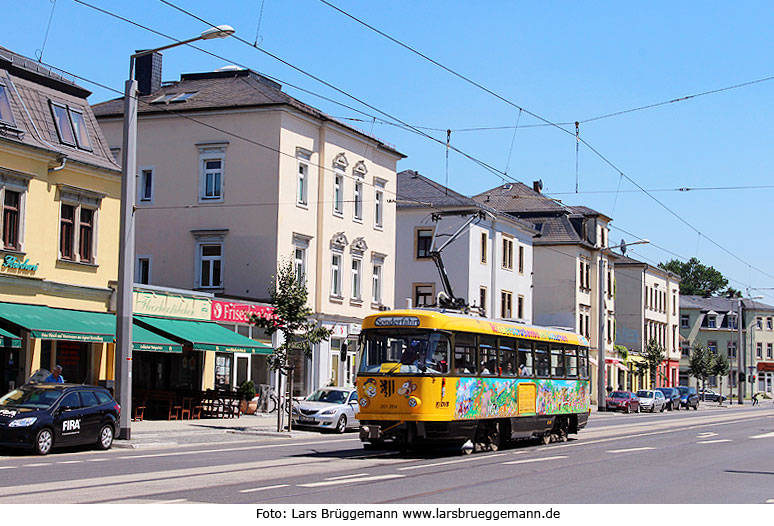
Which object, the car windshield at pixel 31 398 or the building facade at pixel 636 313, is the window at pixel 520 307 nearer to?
the building facade at pixel 636 313

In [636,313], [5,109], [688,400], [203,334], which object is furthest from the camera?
[636,313]

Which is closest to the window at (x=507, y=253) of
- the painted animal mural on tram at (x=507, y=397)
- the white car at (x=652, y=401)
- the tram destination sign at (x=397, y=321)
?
the white car at (x=652, y=401)

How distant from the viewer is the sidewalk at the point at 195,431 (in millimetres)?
25375

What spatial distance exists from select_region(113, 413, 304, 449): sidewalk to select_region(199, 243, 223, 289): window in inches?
297

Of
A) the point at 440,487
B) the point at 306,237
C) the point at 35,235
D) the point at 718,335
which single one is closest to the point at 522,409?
the point at 440,487

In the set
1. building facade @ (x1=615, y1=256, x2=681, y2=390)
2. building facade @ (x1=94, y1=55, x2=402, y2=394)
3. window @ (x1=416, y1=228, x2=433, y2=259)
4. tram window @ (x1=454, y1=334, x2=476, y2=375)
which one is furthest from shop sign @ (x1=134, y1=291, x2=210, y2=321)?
building facade @ (x1=615, y1=256, x2=681, y2=390)

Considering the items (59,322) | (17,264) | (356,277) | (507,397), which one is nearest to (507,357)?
(507,397)

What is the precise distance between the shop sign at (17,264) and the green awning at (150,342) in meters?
3.57

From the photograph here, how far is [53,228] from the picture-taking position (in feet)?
97.7

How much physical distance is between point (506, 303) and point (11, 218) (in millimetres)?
37124

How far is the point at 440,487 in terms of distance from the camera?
1467 cm

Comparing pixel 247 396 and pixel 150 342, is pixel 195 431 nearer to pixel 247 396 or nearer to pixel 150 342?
pixel 150 342

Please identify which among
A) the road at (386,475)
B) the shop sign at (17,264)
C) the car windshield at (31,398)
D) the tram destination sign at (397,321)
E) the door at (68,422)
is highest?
the shop sign at (17,264)

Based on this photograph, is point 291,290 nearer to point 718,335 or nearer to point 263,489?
point 263,489
